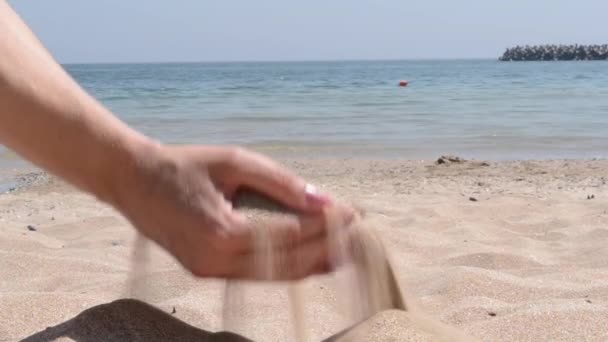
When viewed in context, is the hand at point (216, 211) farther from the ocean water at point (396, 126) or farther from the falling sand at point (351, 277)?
the ocean water at point (396, 126)

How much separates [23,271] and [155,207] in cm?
167

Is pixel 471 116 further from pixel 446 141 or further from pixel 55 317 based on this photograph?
pixel 55 317

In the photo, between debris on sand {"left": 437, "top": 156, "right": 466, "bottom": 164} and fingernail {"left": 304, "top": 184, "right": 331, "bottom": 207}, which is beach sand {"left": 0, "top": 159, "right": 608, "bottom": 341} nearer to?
fingernail {"left": 304, "top": 184, "right": 331, "bottom": 207}

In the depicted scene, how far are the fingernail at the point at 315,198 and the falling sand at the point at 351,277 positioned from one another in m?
0.02

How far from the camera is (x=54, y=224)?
4016 millimetres

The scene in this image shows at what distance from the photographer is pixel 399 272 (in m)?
1.44

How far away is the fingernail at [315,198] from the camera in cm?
122

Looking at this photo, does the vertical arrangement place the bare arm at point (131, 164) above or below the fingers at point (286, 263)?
above

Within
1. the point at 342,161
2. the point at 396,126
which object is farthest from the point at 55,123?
the point at 396,126

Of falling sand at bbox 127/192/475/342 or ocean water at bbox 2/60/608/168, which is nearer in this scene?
falling sand at bbox 127/192/475/342

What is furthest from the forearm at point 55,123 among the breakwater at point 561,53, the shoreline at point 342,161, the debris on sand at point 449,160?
the breakwater at point 561,53

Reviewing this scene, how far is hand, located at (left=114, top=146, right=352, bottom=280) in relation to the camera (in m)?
1.14

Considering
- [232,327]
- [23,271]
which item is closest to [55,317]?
[232,327]

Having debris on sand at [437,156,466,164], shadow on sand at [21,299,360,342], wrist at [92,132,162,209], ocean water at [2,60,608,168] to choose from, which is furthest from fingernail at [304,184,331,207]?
ocean water at [2,60,608,168]
